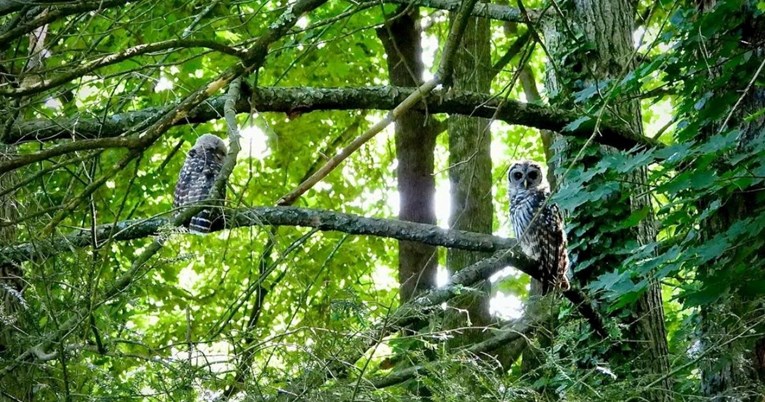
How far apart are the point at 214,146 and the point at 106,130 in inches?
160

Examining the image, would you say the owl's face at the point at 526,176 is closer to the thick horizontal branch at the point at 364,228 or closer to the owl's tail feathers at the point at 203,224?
the owl's tail feathers at the point at 203,224

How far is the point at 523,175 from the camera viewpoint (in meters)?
8.02

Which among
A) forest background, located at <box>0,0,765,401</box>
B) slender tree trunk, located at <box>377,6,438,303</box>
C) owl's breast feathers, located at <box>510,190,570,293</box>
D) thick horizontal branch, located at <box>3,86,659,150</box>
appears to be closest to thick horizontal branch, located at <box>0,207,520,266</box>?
forest background, located at <box>0,0,765,401</box>

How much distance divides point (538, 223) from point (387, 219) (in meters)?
2.58

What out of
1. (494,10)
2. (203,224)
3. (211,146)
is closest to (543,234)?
(494,10)

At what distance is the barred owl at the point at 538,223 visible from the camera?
6.97 meters

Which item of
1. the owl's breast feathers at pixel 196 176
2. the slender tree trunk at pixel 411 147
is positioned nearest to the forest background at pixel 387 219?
the slender tree trunk at pixel 411 147

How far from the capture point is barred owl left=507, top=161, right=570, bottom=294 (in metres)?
6.97

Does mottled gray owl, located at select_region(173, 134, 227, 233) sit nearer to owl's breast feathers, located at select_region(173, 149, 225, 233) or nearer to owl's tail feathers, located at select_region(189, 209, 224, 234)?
owl's breast feathers, located at select_region(173, 149, 225, 233)

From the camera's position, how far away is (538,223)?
24.3 ft

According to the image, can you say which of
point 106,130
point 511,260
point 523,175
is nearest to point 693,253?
point 511,260

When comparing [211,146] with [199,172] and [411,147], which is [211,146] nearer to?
[199,172]

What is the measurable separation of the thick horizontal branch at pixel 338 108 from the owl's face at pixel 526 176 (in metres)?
2.78

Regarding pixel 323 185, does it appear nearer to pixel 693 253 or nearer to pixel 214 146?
pixel 214 146
